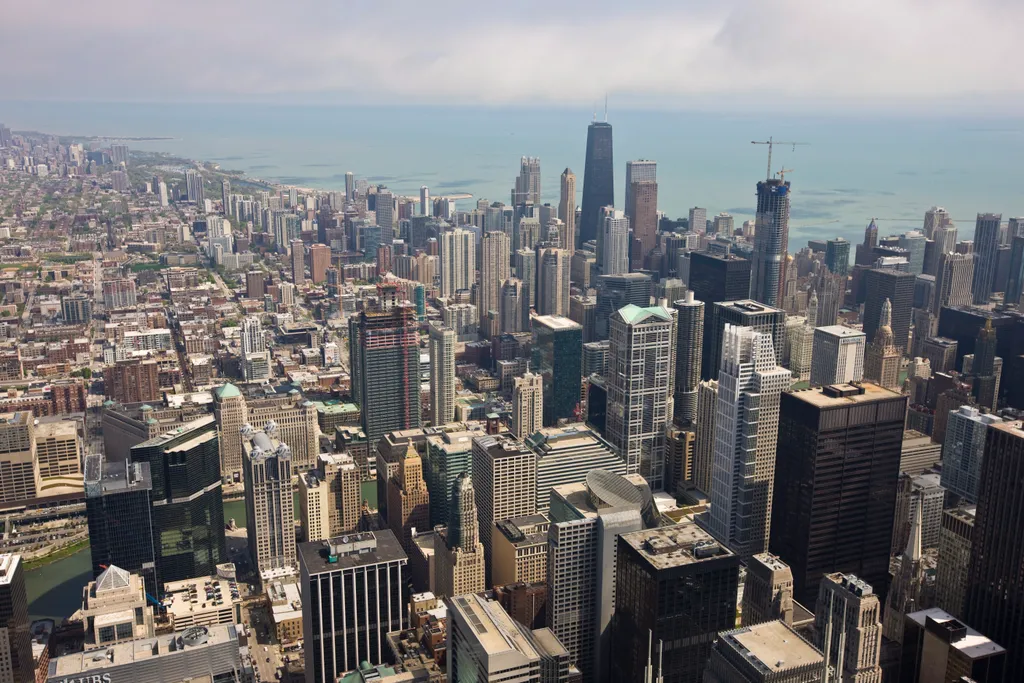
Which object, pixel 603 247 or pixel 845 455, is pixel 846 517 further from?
pixel 603 247

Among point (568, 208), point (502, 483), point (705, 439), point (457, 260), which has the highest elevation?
point (568, 208)

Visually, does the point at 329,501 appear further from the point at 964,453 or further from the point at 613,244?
the point at 613,244

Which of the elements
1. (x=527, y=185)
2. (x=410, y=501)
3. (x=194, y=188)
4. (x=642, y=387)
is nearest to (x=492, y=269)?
(x=527, y=185)

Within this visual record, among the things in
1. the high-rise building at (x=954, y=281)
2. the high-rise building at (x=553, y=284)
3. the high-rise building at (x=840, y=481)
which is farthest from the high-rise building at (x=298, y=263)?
the high-rise building at (x=840, y=481)

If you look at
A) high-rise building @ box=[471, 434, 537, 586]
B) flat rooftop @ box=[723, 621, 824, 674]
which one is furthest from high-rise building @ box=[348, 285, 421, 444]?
flat rooftop @ box=[723, 621, 824, 674]

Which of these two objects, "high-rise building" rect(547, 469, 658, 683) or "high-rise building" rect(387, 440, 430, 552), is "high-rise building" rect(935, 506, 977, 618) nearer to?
"high-rise building" rect(547, 469, 658, 683)
